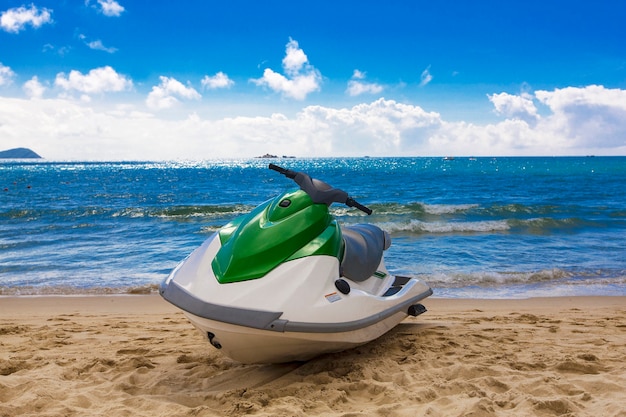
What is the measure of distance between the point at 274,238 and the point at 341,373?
3.65 feet

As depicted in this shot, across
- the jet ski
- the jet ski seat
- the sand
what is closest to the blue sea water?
the sand

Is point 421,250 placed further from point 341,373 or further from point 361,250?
point 341,373

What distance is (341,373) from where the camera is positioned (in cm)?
357

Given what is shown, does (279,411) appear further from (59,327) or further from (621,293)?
(621,293)

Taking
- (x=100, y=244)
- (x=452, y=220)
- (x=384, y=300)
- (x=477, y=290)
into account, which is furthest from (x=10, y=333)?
(x=452, y=220)

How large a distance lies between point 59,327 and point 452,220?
13.5m

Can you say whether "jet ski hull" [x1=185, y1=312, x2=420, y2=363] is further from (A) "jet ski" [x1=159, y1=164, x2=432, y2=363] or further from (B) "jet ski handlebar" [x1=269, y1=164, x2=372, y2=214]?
(B) "jet ski handlebar" [x1=269, y1=164, x2=372, y2=214]

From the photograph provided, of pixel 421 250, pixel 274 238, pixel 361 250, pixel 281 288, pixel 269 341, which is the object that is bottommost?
pixel 421 250

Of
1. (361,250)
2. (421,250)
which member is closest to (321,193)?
(361,250)

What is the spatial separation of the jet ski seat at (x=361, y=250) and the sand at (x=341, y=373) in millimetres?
635

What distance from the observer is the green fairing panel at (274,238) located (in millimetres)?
3234

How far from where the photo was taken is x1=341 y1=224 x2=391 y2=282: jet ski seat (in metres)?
3.87

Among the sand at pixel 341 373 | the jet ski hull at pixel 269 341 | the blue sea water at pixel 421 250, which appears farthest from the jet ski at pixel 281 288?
the blue sea water at pixel 421 250

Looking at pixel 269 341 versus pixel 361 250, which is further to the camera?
pixel 361 250
